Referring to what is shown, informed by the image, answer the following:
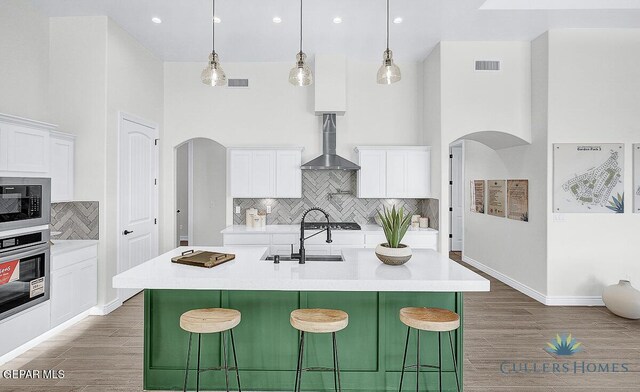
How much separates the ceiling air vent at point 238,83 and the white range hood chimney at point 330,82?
46.0 inches

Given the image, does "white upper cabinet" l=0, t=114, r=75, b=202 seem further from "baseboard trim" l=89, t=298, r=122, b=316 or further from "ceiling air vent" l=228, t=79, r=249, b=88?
"ceiling air vent" l=228, t=79, r=249, b=88

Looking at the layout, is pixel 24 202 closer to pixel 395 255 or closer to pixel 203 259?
pixel 203 259

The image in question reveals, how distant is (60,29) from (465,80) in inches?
207

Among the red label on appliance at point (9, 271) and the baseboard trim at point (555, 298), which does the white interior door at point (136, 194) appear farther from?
the baseboard trim at point (555, 298)

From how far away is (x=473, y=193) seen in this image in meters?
6.83

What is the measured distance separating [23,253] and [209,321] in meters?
2.15

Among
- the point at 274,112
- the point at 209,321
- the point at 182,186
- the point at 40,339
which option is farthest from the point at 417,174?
the point at 182,186

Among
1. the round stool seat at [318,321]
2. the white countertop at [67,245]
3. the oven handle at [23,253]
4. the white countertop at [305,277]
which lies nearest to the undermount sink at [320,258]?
the white countertop at [305,277]

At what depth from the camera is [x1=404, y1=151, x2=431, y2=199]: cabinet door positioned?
532cm

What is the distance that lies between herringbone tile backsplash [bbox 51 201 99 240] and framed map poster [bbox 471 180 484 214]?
19.9ft

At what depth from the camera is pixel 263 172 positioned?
211 inches

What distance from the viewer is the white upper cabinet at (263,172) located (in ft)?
17.6

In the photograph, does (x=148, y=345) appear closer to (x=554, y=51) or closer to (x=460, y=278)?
(x=460, y=278)

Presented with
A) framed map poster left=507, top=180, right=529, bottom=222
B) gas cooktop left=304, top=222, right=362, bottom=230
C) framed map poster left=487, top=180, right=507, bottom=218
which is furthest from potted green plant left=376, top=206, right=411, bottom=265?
framed map poster left=487, top=180, right=507, bottom=218
